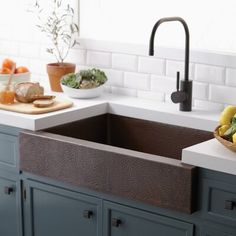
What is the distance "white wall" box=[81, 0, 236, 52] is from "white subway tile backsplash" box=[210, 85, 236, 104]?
192mm

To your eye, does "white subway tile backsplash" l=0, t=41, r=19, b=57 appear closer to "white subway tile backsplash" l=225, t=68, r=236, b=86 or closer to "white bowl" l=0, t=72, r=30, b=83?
"white bowl" l=0, t=72, r=30, b=83

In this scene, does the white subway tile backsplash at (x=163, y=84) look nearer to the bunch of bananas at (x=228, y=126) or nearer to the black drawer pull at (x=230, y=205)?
the bunch of bananas at (x=228, y=126)

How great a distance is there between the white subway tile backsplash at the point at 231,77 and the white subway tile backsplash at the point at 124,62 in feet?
1.85

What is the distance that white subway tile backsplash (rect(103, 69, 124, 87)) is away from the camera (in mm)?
3594

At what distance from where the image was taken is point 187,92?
3.17 meters

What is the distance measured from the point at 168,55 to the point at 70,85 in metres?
0.55

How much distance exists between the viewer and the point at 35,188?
3.10 metres

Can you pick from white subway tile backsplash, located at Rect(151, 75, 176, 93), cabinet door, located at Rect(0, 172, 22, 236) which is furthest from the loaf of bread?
white subway tile backsplash, located at Rect(151, 75, 176, 93)

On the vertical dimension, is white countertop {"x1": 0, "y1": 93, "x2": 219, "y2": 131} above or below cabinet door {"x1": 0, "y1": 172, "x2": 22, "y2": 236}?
above

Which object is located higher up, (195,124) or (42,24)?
(42,24)

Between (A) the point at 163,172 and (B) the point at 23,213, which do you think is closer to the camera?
(A) the point at 163,172

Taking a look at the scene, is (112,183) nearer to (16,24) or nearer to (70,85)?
(70,85)

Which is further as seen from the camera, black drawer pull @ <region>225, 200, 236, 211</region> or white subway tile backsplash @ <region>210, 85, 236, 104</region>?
white subway tile backsplash @ <region>210, 85, 236, 104</region>

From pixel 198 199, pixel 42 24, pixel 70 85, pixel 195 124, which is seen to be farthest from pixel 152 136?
pixel 42 24
